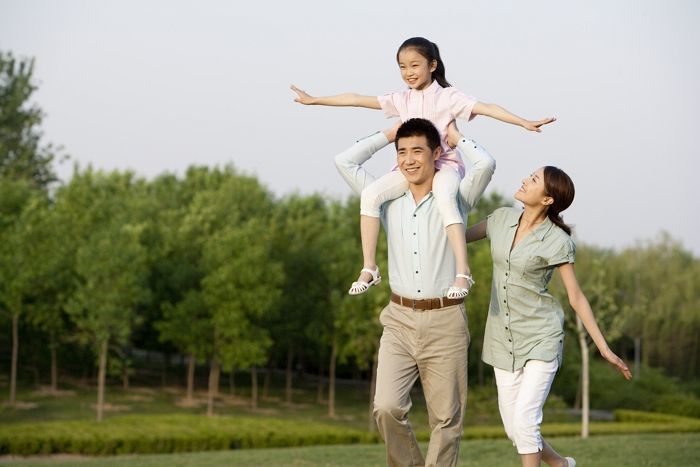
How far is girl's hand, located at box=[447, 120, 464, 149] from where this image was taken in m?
6.21

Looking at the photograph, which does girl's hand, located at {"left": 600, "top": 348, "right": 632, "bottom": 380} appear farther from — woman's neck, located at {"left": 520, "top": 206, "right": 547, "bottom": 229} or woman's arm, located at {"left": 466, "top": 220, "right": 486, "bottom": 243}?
woman's arm, located at {"left": 466, "top": 220, "right": 486, "bottom": 243}

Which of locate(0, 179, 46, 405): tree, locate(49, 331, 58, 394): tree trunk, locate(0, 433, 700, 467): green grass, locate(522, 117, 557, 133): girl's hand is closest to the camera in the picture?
locate(522, 117, 557, 133): girl's hand

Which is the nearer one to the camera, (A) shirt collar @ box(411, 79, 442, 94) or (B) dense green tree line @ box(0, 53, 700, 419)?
(A) shirt collar @ box(411, 79, 442, 94)

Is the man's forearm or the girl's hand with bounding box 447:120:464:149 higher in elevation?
the girl's hand with bounding box 447:120:464:149

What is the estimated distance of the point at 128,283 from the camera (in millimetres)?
34438

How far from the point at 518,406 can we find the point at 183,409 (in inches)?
1319

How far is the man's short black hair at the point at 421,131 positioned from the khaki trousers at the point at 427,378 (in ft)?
3.22

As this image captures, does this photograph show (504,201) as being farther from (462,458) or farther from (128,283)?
(462,458)

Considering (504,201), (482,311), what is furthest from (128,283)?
(504,201)

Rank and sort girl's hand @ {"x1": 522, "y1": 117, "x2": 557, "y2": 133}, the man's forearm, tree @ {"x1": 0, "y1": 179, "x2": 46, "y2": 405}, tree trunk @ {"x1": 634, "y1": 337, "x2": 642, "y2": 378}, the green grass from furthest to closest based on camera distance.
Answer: tree trunk @ {"x1": 634, "y1": 337, "x2": 642, "y2": 378} → tree @ {"x1": 0, "y1": 179, "x2": 46, "y2": 405} → the green grass → the man's forearm → girl's hand @ {"x1": 522, "y1": 117, "x2": 557, "y2": 133}

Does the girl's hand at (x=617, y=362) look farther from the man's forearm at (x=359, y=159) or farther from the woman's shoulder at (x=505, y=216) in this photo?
the man's forearm at (x=359, y=159)

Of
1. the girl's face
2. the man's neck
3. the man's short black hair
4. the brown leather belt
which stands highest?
the girl's face

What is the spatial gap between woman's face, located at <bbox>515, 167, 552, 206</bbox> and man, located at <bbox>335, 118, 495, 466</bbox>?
236mm

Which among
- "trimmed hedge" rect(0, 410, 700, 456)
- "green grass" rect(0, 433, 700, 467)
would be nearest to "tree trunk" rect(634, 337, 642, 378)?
"trimmed hedge" rect(0, 410, 700, 456)
